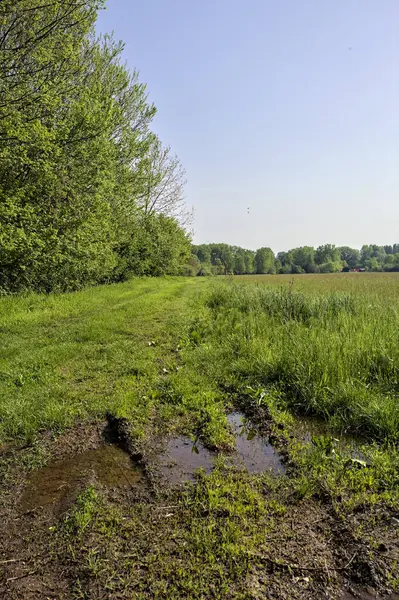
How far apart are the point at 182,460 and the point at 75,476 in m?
0.91

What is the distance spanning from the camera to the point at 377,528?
2.28 metres

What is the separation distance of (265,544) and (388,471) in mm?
1368

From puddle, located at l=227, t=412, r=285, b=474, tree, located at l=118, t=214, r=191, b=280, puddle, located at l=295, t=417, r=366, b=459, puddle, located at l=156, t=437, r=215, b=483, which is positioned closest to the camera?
puddle, located at l=156, t=437, r=215, b=483

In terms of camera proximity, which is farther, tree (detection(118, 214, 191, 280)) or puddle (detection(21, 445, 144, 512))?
tree (detection(118, 214, 191, 280))

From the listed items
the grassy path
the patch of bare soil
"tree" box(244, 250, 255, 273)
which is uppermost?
"tree" box(244, 250, 255, 273)

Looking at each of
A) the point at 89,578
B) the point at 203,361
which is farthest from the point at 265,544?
the point at 203,361

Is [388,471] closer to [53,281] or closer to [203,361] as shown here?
[203,361]

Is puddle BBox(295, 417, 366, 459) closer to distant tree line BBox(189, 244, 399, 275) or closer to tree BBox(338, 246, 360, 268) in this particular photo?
distant tree line BBox(189, 244, 399, 275)

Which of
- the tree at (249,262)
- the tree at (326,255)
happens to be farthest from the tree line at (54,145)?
the tree at (326,255)

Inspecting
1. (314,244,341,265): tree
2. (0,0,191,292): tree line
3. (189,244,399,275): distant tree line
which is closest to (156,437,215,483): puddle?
(0,0,191,292): tree line

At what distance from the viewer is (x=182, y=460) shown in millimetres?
3096

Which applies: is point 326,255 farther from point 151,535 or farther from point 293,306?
point 151,535

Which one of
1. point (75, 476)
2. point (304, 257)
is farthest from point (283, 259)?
point (75, 476)

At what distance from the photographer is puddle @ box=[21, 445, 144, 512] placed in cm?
255
